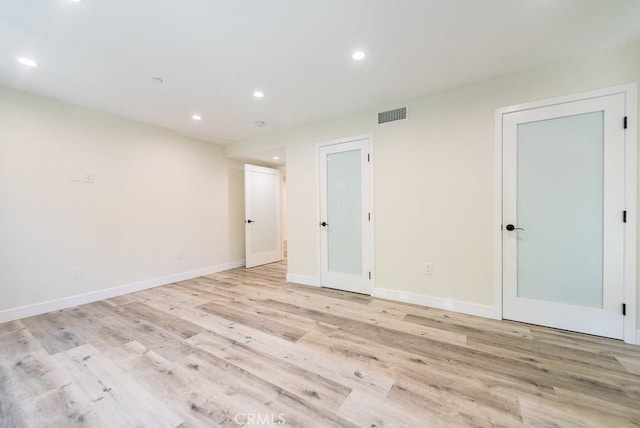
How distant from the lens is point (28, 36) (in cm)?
198

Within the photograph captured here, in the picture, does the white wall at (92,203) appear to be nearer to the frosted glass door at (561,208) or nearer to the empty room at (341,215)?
the empty room at (341,215)

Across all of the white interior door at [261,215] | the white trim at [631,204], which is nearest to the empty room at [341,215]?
the white trim at [631,204]

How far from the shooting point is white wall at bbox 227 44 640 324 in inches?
95.7

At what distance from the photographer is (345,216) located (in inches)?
147

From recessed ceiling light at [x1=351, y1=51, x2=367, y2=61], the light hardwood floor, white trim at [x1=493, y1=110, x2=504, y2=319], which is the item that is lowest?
the light hardwood floor

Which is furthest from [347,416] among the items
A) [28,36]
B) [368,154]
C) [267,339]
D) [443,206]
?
[28,36]

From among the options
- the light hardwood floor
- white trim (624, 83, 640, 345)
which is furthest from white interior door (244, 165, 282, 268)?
white trim (624, 83, 640, 345)

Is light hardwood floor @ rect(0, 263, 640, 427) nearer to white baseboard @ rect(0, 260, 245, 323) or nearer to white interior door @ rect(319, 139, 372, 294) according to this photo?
white baseboard @ rect(0, 260, 245, 323)

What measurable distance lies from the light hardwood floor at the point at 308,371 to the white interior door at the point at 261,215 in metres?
2.52

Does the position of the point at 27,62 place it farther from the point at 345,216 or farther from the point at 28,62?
the point at 345,216

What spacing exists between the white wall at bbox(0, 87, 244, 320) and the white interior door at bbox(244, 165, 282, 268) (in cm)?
68

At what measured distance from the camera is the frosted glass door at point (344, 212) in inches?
142

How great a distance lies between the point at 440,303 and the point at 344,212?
5.59 ft

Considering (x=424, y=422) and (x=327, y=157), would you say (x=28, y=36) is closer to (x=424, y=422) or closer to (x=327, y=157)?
(x=327, y=157)
